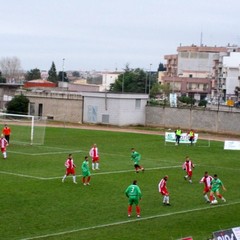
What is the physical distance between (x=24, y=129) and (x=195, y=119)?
2402 cm

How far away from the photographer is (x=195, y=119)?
76688mm

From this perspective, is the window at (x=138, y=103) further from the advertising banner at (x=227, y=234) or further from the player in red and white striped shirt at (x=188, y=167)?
the advertising banner at (x=227, y=234)

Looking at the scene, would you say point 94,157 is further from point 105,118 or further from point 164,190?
point 105,118

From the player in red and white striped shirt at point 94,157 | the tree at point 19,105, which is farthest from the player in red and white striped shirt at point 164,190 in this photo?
the tree at point 19,105

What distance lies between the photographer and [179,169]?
43.4 meters

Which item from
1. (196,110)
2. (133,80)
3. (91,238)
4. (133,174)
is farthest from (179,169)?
(133,80)

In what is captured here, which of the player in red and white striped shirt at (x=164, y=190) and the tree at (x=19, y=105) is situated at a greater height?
the tree at (x=19, y=105)

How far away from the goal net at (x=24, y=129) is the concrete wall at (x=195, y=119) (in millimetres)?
20971

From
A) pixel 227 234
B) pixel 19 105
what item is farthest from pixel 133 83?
pixel 227 234

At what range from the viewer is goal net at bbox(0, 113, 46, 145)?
187 ft

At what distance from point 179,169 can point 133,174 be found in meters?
4.33

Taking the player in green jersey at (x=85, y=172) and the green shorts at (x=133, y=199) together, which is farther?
the player in green jersey at (x=85, y=172)

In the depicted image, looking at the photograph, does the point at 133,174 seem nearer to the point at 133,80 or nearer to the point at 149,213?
the point at 149,213

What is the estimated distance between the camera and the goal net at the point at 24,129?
56969mm
